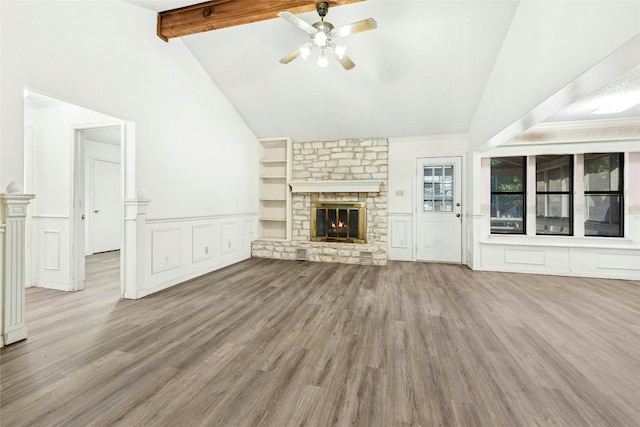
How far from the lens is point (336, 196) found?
5797 millimetres

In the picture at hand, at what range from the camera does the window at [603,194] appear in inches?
179

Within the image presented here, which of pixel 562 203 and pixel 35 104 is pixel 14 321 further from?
pixel 562 203

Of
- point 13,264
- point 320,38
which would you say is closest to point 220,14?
point 320,38

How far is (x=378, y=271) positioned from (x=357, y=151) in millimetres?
2470

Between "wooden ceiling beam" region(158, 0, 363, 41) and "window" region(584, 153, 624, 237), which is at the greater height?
"wooden ceiling beam" region(158, 0, 363, 41)

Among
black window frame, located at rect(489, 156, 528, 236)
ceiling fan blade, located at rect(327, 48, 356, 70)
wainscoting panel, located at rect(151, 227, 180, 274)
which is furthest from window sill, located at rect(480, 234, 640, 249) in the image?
wainscoting panel, located at rect(151, 227, 180, 274)

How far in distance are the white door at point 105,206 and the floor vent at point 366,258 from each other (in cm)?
595

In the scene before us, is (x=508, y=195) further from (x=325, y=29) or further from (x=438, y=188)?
(x=325, y=29)

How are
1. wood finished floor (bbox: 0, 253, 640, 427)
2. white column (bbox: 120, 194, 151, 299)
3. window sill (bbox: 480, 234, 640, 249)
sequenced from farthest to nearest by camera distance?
window sill (bbox: 480, 234, 640, 249) → white column (bbox: 120, 194, 151, 299) → wood finished floor (bbox: 0, 253, 640, 427)

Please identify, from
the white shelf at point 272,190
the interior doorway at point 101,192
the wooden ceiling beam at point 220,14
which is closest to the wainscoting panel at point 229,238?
the white shelf at point 272,190

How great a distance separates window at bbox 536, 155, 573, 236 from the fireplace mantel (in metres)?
2.76

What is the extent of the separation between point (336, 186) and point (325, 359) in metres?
3.91

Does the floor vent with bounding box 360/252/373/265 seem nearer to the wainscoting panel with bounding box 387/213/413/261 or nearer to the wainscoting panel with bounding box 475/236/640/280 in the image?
the wainscoting panel with bounding box 387/213/413/261

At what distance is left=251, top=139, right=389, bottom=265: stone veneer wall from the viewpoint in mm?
5438
